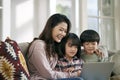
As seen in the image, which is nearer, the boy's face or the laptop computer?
the laptop computer

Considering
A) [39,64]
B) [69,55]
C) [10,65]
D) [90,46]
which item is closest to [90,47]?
[90,46]

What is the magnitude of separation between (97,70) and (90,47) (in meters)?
0.50

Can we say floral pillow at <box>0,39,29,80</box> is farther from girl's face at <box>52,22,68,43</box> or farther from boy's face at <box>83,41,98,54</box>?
boy's face at <box>83,41,98,54</box>

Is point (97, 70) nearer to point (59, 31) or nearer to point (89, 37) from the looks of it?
point (59, 31)

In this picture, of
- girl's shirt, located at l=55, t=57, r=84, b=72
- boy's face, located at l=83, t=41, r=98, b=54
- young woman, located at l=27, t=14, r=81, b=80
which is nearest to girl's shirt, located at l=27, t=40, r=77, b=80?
young woman, located at l=27, t=14, r=81, b=80

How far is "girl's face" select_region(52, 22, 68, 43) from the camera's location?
5.59 feet

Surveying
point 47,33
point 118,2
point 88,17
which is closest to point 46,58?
point 47,33

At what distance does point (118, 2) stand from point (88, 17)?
2.00 feet

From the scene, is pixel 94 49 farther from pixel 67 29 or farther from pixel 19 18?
pixel 19 18

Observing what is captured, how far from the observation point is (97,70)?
1502 mm

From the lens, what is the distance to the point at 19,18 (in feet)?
8.64

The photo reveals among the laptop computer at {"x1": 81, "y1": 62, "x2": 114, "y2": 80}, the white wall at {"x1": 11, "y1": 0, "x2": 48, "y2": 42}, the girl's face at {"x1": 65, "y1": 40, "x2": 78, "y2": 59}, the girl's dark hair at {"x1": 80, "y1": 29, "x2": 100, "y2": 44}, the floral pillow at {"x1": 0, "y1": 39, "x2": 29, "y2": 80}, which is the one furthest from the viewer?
the white wall at {"x1": 11, "y1": 0, "x2": 48, "y2": 42}

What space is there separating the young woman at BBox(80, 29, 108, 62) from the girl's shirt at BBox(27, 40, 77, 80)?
1.42 ft

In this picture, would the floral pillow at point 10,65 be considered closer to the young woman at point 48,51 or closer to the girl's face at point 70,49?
the young woman at point 48,51
